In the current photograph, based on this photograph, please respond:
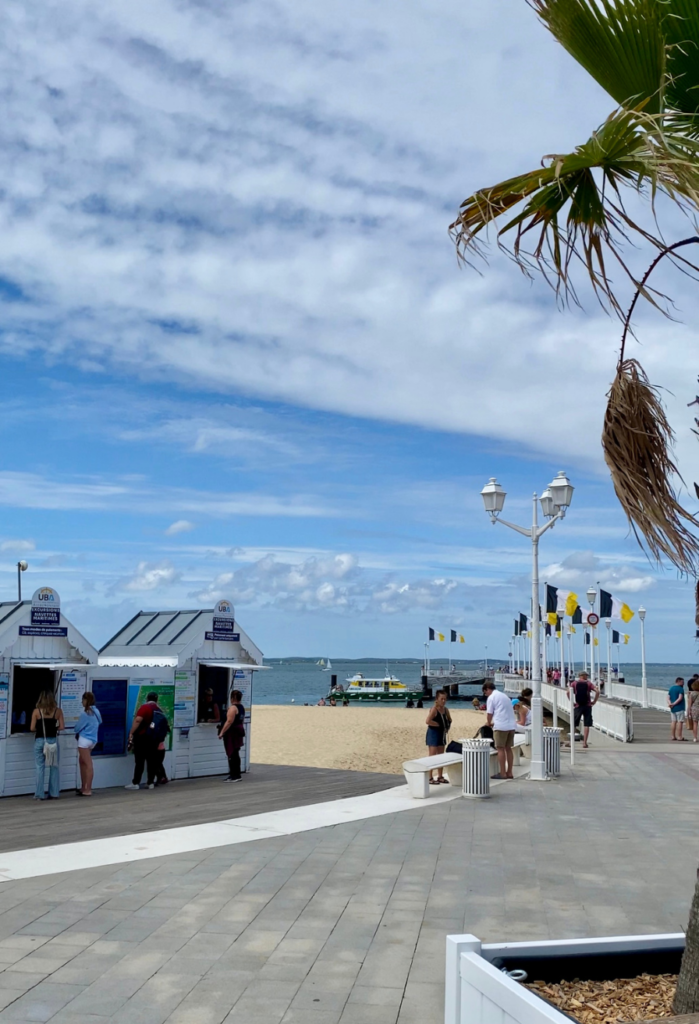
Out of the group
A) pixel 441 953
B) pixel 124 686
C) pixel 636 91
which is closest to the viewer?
pixel 636 91

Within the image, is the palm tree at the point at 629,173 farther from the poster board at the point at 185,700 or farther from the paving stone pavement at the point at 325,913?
the poster board at the point at 185,700

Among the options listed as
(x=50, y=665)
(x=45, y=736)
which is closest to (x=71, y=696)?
(x=50, y=665)

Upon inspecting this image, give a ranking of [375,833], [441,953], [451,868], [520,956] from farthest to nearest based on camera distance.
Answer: [375,833], [451,868], [441,953], [520,956]

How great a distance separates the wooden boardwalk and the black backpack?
800 mm

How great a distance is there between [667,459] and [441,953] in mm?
4113

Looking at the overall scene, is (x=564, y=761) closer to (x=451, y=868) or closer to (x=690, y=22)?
(x=451, y=868)

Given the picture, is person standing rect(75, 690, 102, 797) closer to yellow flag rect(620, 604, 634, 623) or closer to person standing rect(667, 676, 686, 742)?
person standing rect(667, 676, 686, 742)

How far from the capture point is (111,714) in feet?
48.4

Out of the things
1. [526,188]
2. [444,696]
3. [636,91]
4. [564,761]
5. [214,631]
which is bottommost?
[564,761]

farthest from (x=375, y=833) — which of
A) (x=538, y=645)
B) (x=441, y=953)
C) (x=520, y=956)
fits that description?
(x=520, y=956)

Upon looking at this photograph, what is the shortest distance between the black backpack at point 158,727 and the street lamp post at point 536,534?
5910mm

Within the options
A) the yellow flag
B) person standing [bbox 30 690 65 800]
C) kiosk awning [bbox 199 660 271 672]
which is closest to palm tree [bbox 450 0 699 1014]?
person standing [bbox 30 690 65 800]

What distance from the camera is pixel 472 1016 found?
A: 3.60 m

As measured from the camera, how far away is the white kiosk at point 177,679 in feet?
48.4
